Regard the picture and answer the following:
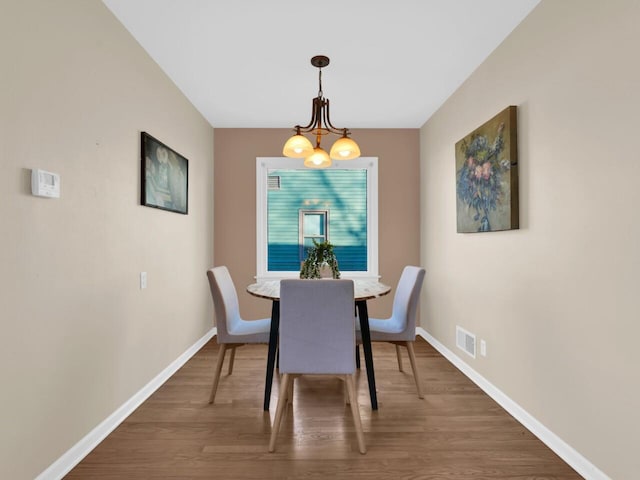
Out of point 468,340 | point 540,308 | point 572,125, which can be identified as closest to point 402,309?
point 468,340

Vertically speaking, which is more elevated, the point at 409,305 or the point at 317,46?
the point at 317,46

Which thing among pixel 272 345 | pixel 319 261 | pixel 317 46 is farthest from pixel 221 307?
pixel 317 46

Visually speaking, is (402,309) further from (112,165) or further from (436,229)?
(112,165)

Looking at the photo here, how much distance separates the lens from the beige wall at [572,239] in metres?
1.54

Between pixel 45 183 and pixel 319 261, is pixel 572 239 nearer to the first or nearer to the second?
pixel 319 261

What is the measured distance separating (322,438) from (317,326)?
64cm

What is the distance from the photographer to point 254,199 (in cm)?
429

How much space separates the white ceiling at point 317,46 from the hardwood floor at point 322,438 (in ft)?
7.80

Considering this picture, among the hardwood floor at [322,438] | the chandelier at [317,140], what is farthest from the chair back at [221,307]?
the chandelier at [317,140]

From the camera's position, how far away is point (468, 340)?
9.85 ft

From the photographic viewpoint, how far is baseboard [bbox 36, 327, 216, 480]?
1.71 m

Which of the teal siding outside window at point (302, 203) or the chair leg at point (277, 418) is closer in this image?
the chair leg at point (277, 418)

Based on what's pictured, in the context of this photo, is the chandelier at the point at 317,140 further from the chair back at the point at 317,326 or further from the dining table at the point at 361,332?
the chair back at the point at 317,326

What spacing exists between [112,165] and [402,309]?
214 centimetres
